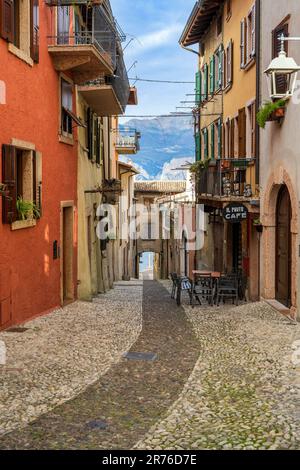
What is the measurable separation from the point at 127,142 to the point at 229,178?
15.9 meters

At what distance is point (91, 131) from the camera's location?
64.4 feet

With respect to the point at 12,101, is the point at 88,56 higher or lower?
higher

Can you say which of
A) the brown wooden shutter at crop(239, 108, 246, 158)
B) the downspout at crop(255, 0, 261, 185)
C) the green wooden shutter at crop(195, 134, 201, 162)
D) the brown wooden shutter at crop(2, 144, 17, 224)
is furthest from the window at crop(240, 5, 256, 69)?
the green wooden shutter at crop(195, 134, 201, 162)

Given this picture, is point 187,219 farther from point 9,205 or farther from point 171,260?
point 9,205

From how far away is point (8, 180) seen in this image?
36.8ft

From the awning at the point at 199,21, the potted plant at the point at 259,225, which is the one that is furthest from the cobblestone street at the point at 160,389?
the awning at the point at 199,21

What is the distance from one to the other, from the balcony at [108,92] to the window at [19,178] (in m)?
5.47

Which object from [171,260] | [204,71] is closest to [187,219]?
[204,71]

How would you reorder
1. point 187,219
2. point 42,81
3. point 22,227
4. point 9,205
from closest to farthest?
point 9,205 < point 22,227 < point 42,81 < point 187,219

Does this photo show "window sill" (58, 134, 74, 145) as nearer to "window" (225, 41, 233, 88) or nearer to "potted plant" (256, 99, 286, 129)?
"potted plant" (256, 99, 286, 129)

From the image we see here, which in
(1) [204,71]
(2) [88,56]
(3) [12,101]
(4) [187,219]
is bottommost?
(4) [187,219]

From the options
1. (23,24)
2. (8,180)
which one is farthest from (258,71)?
(8,180)
